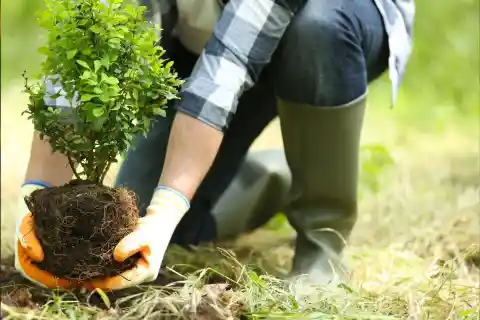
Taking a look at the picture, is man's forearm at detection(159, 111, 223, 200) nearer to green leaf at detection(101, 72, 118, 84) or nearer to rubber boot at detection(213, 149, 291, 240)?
green leaf at detection(101, 72, 118, 84)

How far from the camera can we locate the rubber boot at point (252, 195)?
5.00ft

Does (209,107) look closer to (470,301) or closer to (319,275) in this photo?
(319,275)

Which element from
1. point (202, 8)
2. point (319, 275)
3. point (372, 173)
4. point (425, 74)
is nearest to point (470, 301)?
point (319, 275)

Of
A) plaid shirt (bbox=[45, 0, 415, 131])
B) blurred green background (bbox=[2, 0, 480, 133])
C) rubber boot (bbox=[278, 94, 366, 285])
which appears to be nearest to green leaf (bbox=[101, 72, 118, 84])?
plaid shirt (bbox=[45, 0, 415, 131])

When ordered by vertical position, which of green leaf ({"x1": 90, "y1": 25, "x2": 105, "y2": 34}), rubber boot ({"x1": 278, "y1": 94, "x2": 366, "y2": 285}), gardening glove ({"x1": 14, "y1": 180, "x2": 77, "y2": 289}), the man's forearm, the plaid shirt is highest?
green leaf ({"x1": 90, "y1": 25, "x2": 105, "y2": 34})

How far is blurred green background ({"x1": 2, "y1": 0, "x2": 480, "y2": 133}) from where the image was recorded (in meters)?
2.09

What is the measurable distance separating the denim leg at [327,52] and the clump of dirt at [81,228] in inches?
13.3

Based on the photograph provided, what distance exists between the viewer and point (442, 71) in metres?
2.23

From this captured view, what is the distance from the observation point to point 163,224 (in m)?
0.91

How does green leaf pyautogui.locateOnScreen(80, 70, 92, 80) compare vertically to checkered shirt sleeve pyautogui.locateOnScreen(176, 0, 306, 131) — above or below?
above

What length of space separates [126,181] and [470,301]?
54cm

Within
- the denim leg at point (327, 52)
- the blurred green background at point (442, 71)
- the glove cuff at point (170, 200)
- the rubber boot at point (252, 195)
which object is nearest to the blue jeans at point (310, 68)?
the denim leg at point (327, 52)

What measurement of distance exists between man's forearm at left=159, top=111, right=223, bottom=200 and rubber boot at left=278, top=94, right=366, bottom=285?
21 cm

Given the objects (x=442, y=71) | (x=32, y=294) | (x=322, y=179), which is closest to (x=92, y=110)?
(x=32, y=294)
